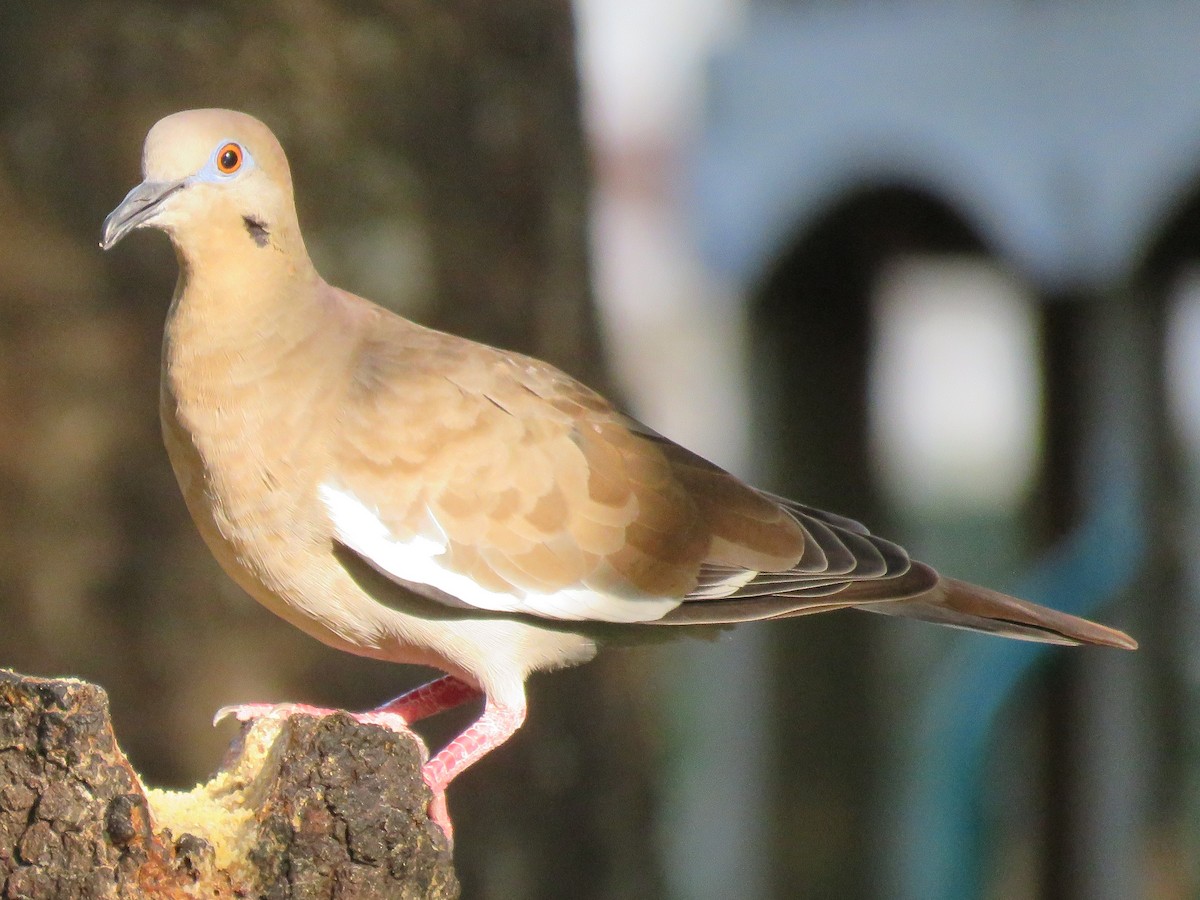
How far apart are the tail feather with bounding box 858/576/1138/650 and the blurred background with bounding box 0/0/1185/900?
171 cm

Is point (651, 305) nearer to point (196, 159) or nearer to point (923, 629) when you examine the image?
point (923, 629)

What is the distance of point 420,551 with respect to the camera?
2646mm

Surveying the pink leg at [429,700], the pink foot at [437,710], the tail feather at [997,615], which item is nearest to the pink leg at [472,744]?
the pink foot at [437,710]

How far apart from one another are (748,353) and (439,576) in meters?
6.22

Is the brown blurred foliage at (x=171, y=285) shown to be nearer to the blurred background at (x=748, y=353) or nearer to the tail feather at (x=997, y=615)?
the blurred background at (x=748, y=353)

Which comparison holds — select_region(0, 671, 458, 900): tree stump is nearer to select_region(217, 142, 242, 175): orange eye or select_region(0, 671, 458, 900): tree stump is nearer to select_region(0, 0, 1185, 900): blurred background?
select_region(217, 142, 242, 175): orange eye

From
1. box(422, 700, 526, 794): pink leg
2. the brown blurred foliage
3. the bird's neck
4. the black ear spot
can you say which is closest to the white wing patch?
box(422, 700, 526, 794): pink leg

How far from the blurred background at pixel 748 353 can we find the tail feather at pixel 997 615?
171 centimetres

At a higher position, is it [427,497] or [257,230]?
[257,230]

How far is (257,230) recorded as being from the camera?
8.70ft

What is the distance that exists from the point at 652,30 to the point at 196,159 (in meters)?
8.03

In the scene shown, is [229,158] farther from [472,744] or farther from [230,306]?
[472,744]

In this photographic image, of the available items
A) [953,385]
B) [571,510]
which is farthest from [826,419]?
[571,510]

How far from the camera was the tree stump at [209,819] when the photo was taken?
1.87m
